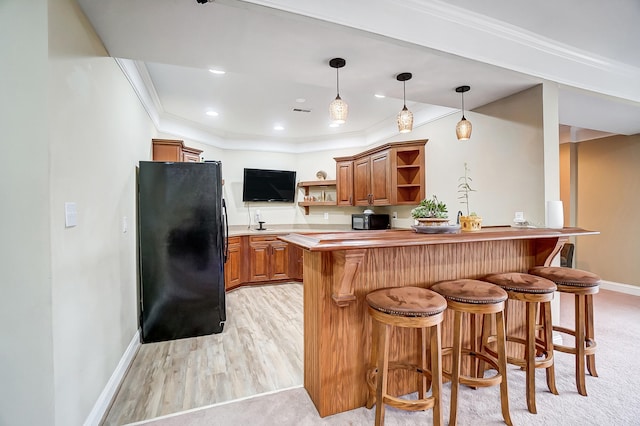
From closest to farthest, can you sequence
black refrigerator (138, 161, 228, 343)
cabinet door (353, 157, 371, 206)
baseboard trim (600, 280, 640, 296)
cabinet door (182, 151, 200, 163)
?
black refrigerator (138, 161, 228, 343) → cabinet door (182, 151, 200, 163) → baseboard trim (600, 280, 640, 296) → cabinet door (353, 157, 371, 206)

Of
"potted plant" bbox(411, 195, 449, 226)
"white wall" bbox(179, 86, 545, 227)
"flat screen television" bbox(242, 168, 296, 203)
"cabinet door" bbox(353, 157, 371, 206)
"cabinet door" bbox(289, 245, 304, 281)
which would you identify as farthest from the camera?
"flat screen television" bbox(242, 168, 296, 203)

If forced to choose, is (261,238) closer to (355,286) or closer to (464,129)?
(355,286)

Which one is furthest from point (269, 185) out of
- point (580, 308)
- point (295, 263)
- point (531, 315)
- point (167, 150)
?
point (580, 308)

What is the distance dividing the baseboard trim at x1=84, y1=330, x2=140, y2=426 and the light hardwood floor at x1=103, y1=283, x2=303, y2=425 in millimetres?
43

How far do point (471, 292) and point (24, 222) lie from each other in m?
2.36

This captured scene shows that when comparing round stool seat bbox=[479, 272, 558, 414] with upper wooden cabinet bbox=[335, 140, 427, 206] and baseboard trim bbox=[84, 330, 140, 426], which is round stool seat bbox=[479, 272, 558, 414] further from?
baseboard trim bbox=[84, 330, 140, 426]

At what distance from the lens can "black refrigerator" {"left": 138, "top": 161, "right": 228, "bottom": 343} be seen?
2.79 meters

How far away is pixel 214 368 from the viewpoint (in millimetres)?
2363

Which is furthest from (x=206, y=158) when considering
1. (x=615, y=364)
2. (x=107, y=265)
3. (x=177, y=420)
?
(x=615, y=364)

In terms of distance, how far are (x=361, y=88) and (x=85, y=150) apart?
87.7 inches

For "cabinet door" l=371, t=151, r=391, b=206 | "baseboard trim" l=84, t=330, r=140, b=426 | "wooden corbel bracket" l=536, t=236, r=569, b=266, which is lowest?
"baseboard trim" l=84, t=330, r=140, b=426

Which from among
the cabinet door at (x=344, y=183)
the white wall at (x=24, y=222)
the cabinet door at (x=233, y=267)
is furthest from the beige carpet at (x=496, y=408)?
the cabinet door at (x=344, y=183)

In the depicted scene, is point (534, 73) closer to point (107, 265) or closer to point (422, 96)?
point (422, 96)

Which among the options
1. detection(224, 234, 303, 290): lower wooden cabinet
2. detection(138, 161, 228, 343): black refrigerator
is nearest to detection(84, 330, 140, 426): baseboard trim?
detection(138, 161, 228, 343): black refrigerator
